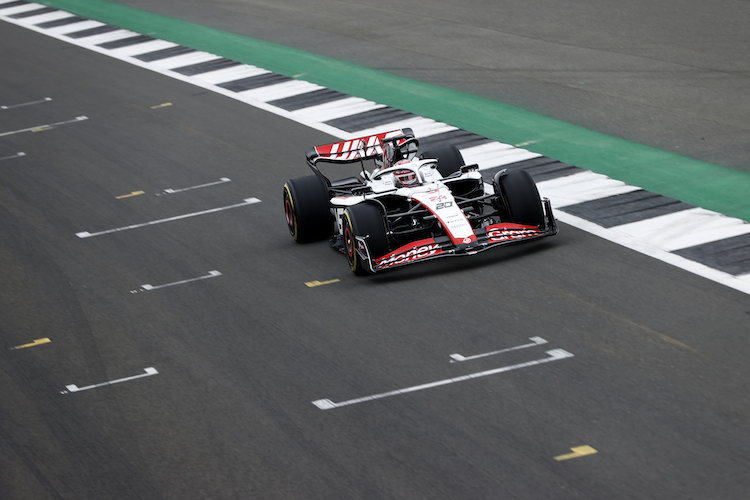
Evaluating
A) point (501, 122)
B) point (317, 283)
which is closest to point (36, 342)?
point (317, 283)

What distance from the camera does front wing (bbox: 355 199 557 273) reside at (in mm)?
10477

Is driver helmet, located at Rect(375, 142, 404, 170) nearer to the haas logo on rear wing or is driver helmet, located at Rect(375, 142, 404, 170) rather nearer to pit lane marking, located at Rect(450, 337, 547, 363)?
the haas logo on rear wing

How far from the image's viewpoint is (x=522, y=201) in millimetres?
10961

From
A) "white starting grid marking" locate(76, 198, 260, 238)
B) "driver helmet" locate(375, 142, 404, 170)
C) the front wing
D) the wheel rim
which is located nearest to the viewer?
the front wing

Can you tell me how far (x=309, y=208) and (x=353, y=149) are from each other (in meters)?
1.18

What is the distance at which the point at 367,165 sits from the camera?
606 inches

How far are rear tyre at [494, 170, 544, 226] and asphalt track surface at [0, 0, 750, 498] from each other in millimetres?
339

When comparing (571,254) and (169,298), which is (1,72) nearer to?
(169,298)

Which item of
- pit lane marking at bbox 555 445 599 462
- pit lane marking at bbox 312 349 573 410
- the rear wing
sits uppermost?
the rear wing

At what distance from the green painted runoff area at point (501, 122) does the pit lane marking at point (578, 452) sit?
5.34 meters

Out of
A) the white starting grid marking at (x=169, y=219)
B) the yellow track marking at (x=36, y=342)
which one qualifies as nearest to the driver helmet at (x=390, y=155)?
the white starting grid marking at (x=169, y=219)

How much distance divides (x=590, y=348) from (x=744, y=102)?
896cm

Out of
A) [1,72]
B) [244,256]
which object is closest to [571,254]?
[244,256]

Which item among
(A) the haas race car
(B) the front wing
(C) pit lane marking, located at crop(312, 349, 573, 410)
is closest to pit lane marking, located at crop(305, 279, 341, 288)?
(A) the haas race car
